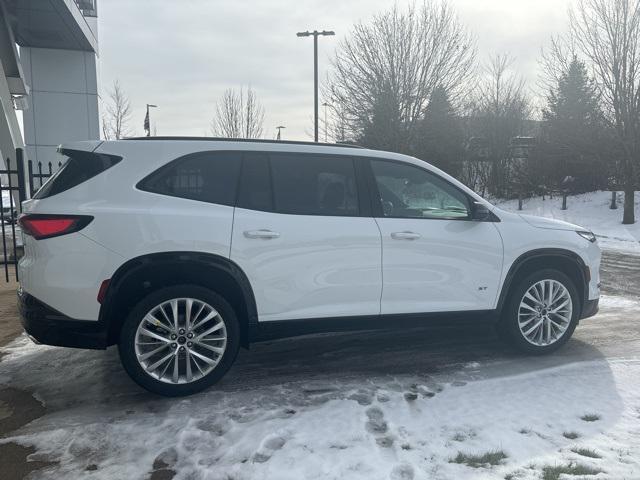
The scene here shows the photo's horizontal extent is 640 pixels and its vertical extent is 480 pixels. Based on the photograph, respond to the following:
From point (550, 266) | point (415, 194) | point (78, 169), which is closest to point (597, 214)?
point (550, 266)

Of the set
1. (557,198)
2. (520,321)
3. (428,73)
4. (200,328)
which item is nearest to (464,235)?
(520,321)

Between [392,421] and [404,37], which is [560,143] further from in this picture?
[392,421]

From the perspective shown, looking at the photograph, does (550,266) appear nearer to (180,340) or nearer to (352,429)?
(352,429)

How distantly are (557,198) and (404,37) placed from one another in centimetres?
1131

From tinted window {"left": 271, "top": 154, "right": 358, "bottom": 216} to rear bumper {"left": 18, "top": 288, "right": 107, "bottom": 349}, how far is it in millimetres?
1590

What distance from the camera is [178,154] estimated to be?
4098 millimetres

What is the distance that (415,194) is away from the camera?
4688mm

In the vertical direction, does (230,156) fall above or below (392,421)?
above

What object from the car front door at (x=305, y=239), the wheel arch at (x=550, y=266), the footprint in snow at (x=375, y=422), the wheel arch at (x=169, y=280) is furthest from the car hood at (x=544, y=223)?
the wheel arch at (x=169, y=280)

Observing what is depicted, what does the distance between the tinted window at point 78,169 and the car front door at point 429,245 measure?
2.10m

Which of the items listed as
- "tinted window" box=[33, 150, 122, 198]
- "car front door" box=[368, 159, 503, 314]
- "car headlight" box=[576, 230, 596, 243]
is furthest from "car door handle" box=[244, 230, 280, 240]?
"car headlight" box=[576, 230, 596, 243]

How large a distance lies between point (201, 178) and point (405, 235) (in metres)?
1.70

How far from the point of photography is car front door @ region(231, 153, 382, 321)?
4.11m

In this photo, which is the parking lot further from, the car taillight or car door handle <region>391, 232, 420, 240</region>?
the car taillight
